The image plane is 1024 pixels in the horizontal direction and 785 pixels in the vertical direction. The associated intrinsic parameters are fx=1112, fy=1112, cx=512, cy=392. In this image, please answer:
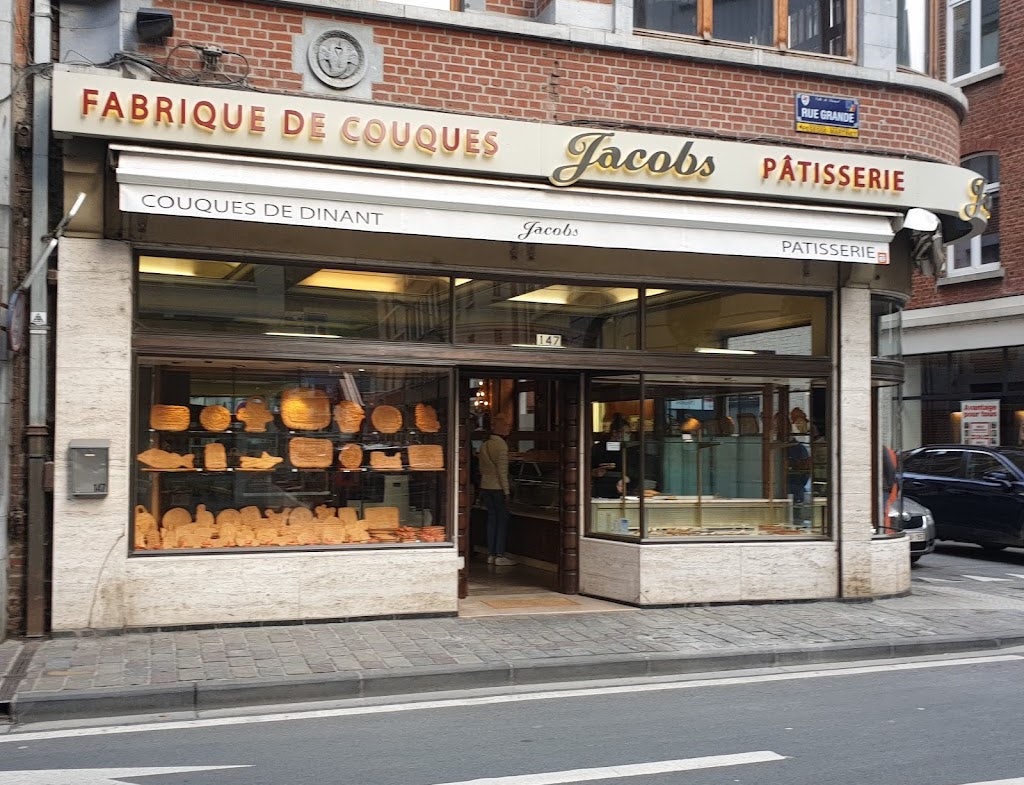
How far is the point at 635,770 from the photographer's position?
18.8 feet

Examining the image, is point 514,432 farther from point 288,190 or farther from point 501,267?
point 288,190

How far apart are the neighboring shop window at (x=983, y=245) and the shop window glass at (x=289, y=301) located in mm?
16186

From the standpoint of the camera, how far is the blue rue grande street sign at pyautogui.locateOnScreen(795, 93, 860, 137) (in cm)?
1108

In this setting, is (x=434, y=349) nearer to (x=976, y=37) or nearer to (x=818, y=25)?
(x=818, y=25)

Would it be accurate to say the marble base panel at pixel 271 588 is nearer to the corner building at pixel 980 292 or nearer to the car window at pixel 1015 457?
the car window at pixel 1015 457

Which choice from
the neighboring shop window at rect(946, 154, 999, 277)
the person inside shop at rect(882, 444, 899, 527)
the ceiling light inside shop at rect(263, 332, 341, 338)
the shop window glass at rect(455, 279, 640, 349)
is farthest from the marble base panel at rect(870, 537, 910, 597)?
the neighboring shop window at rect(946, 154, 999, 277)

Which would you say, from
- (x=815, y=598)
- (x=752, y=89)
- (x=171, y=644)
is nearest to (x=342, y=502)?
(x=171, y=644)

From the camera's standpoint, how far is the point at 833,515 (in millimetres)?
11211

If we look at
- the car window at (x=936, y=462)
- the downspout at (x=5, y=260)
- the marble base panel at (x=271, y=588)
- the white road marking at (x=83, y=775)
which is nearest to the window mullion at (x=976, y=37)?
the car window at (x=936, y=462)

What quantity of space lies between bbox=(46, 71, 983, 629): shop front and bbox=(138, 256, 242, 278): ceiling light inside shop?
0.02 m

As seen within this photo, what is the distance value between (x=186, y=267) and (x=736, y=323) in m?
5.28

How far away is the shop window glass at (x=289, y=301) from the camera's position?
364 inches

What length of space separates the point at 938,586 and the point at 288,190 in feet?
28.3

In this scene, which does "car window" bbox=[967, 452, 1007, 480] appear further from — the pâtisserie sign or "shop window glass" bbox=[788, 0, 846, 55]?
"shop window glass" bbox=[788, 0, 846, 55]
